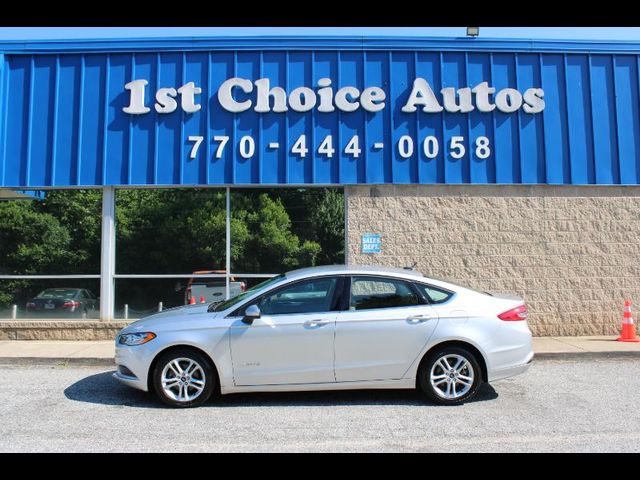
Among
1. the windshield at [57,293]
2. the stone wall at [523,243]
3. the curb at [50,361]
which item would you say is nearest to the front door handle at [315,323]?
the curb at [50,361]

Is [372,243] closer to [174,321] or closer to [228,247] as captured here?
[228,247]

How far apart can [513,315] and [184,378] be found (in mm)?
3729

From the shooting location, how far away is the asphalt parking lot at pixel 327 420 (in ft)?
15.9

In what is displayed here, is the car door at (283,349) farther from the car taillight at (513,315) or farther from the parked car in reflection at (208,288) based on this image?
the parked car in reflection at (208,288)

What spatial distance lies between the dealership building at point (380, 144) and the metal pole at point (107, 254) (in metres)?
0.04

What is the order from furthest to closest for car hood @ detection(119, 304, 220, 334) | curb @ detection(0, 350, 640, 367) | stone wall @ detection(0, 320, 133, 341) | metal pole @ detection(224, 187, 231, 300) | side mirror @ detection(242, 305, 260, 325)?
1. metal pole @ detection(224, 187, 231, 300)
2. stone wall @ detection(0, 320, 133, 341)
3. curb @ detection(0, 350, 640, 367)
4. car hood @ detection(119, 304, 220, 334)
5. side mirror @ detection(242, 305, 260, 325)

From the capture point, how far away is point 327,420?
18.4 feet

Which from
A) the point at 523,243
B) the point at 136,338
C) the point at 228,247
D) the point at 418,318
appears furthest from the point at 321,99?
the point at 136,338

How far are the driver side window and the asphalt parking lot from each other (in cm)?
107

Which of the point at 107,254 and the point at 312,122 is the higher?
the point at 312,122

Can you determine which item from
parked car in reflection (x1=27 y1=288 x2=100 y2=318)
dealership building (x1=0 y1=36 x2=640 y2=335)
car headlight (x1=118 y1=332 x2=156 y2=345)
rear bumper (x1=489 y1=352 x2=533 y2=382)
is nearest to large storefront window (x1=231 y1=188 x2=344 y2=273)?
dealership building (x1=0 y1=36 x2=640 y2=335)

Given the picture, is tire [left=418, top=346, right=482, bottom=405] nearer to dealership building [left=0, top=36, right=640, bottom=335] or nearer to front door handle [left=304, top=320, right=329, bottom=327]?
front door handle [left=304, top=320, right=329, bottom=327]

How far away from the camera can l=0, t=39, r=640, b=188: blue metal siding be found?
10438mm
